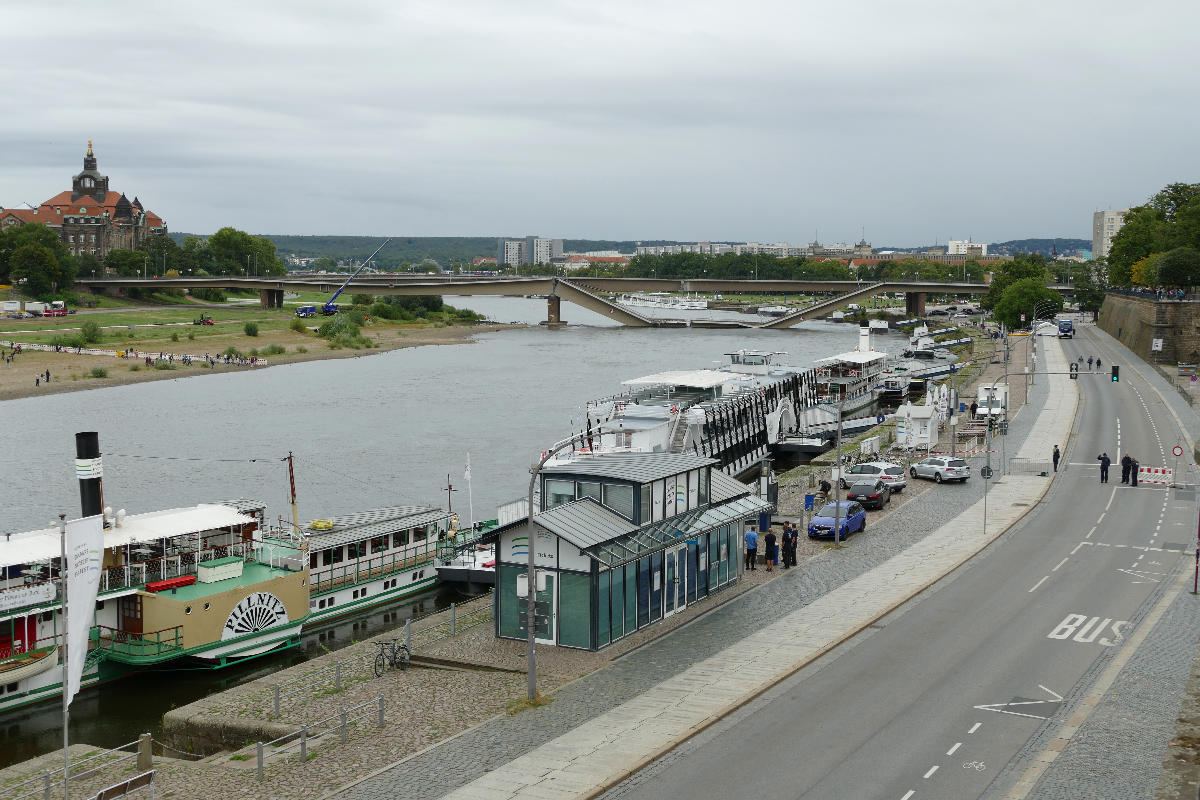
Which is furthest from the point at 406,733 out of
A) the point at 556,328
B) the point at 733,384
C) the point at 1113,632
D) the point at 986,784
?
the point at 556,328

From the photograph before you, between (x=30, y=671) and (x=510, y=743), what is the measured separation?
13.7 meters

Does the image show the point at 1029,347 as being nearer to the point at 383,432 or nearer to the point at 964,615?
the point at 383,432

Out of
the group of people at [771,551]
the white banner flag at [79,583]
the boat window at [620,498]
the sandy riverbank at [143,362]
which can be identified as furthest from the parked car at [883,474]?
the sandy riverbank at [143,362]

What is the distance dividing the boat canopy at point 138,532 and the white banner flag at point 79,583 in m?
9.35

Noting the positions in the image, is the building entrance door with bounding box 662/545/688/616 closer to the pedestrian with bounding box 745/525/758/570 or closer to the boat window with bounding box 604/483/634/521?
the boat window with bounding box 604/483/634/521

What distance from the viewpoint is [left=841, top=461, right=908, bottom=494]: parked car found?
46594mm

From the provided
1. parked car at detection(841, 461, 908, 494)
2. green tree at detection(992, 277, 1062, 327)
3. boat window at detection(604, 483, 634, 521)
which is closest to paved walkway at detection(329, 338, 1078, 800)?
boat window at detection(604, 483, 634, 521)

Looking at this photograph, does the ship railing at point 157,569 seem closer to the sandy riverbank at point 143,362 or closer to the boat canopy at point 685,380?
the boat canopy at point 685,380

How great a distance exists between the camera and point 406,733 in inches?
882

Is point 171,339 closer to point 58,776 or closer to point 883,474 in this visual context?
point 883,474

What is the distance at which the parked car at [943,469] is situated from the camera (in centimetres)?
4897

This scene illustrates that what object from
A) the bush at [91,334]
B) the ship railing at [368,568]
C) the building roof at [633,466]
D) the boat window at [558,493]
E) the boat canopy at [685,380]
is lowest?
the ship railing at [368,568]

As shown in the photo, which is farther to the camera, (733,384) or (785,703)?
(733,384)

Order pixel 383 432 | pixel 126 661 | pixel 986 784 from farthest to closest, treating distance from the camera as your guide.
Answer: pixel 383 432 < pixel 126 661 < pixel 986 784
